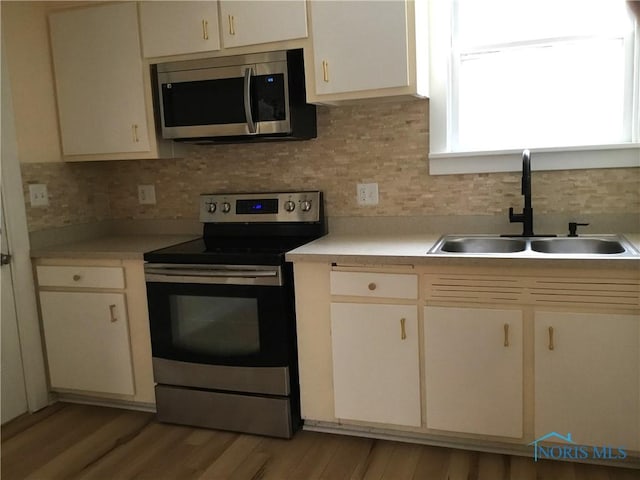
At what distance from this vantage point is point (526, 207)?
2.50m

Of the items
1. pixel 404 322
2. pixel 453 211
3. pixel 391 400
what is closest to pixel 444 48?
pixel 453 211

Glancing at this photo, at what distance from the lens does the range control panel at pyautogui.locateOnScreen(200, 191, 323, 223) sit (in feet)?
9.54

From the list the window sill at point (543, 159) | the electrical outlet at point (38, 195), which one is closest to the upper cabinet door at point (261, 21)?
the window sill at point (543, 159)

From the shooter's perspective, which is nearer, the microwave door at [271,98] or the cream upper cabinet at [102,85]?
the microwave door at [271,98]

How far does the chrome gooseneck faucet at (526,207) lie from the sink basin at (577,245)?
7 centimetres

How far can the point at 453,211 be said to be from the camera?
2.78 meters

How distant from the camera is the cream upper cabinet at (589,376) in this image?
2.07 metres

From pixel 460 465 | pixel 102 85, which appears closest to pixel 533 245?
pixel 460 465

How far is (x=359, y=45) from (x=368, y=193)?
74 centimetres

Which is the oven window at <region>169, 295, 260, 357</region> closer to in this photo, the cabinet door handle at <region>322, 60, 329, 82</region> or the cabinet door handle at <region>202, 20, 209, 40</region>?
the cabinet door handle at <region>322, 60, 329, 82</region>

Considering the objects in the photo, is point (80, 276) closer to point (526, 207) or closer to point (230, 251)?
point (230, 251)

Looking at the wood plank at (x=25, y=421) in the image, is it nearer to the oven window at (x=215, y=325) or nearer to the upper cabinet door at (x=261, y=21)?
the oven window at (x=215, y=325)

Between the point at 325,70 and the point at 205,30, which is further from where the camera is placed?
the point at 205,30

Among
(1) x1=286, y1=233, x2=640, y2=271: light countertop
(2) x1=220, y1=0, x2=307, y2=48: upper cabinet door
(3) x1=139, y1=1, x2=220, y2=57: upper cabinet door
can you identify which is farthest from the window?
(3) x1=139, y1=1, x2=220, y2=57: upper cabinet door
